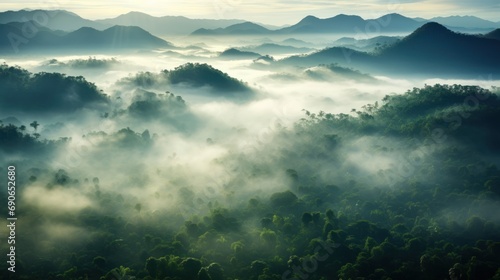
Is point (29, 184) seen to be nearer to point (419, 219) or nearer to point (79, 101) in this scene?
point (419, 219)

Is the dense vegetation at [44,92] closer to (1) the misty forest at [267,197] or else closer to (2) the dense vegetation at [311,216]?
(1) the misty forest at [267,197]

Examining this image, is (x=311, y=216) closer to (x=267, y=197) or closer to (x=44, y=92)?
(x=267, y=197)

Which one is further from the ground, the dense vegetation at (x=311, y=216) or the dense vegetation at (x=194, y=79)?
the dense vegetation at (x=194, y=79)

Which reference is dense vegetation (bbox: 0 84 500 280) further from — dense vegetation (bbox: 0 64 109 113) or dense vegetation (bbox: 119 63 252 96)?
dense vegetation (bbox: 119 63 252 96)

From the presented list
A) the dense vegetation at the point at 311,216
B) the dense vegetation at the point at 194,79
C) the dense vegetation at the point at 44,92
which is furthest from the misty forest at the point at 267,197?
the dense vegetation at the point at 194,79

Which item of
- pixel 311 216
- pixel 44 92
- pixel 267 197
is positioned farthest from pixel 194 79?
pixel 311 216

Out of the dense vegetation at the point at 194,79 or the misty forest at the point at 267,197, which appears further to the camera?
the dense vegetation at the point at 194,79

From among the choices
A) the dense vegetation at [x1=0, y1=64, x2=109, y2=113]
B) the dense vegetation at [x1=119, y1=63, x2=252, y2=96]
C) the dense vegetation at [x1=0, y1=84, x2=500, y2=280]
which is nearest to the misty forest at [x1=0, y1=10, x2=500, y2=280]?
the dense vegetation at [x1=0, y1=84, x2=500, y2=280]

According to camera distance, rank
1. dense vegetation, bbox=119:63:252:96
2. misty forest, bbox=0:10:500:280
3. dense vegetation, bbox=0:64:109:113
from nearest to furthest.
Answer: misty forest, bbox=0:10:500:280, dense vegetation, bbox=0:64:109:113, dense vegetation, bbox=119:63:252:96
